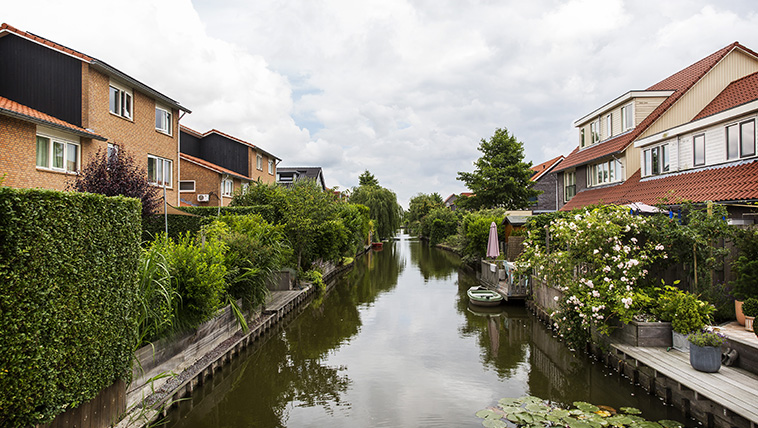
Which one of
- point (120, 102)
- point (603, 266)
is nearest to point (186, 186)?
point (120, 102)

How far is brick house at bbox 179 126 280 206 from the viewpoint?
2889 cm

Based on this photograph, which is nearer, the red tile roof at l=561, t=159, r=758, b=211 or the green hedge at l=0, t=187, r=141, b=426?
the green hedge at l=0, t=187, r=141, b=426

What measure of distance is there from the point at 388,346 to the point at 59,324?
8.74m

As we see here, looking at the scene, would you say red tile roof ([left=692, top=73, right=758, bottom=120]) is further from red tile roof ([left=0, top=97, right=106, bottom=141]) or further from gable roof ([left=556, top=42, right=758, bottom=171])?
red tile roof ([left=0, top=97, right=106, bottom=141])

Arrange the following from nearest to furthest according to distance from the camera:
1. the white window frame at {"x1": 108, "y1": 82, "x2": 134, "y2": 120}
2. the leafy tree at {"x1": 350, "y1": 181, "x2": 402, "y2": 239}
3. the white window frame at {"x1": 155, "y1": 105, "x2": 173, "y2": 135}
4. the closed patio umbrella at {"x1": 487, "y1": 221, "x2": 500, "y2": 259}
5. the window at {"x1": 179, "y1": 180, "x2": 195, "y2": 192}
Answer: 1. the white window frame at {"x1": 108, "y1": 82, "x2": 134, "y2": 120}
2. the closed patio umbrella at {"x1": 487, "y1": 221, "x2": 500, "y2": 259}
3. the white window frame at {"x1": 155, "y1": 105, "x2": 173, "y2": 135}
4. the window at {"x1": 179, "y1": 180, "x2": 195, "y2": 192}
5. the leafy tree at {"x1": 350, "y1": 181, "x2": 402, "y2": 239}

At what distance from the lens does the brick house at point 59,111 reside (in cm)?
1402

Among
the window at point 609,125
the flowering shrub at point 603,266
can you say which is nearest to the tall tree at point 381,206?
the window at point 609,125

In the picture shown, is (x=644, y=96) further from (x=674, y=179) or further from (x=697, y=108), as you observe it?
(x=674, y=179)

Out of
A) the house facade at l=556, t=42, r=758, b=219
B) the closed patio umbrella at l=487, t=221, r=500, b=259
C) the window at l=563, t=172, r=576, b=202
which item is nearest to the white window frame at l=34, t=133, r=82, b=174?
the closed patio umbrella at l=487, t=221, r=500, b=259

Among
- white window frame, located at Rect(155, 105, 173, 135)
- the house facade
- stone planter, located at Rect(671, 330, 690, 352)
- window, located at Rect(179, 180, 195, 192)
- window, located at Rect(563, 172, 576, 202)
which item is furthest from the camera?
window, located at Rect(179, 180, 195, 192)

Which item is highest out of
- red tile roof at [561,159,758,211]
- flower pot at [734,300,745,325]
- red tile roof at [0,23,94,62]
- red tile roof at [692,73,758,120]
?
red tile roof at [0,23,94,62]

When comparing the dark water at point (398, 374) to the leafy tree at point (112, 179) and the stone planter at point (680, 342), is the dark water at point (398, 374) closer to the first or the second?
the stone planter at point (680, 342)

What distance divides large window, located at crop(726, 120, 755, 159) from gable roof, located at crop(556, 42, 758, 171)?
600cm

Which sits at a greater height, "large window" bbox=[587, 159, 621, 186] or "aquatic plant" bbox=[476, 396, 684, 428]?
"large window" bbox=[587, 159, 621, 186]
